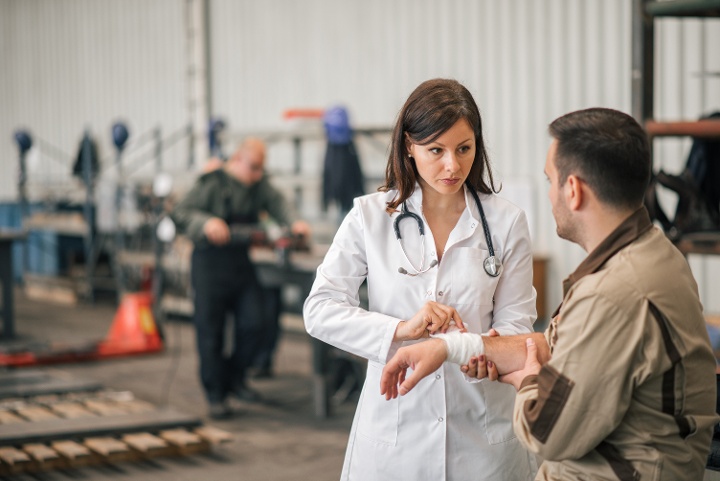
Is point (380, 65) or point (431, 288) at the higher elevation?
point (380, 65)

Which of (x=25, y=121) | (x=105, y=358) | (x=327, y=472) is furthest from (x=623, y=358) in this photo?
(x=25, y=121)

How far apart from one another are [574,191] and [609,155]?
0.34 feet

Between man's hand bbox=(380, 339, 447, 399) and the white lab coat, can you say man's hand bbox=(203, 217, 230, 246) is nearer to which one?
the white lab coat

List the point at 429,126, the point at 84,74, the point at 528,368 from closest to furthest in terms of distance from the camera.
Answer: the point at 528,368 < the point at 429,126 < the point at 84,74

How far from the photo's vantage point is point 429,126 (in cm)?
255

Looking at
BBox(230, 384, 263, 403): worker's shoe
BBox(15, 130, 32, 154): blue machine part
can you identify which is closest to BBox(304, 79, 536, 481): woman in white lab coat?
BBox(230, 384, 263, 403): worker's shoe

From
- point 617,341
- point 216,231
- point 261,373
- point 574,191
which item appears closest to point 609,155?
point 574,191

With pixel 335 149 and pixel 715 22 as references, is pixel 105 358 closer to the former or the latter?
pixel 335 149

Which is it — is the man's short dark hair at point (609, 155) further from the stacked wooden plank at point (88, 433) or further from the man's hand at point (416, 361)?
the stacked wooden plank at point (88, 433)

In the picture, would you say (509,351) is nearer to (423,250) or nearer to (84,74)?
(423,250)

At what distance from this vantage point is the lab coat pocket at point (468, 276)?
2625 millimetres

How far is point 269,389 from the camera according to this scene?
8.03m

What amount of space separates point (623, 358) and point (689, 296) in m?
0.22

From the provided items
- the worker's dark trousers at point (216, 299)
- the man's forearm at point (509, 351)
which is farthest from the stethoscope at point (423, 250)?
the worker's dark trousers at point (216, 299)
